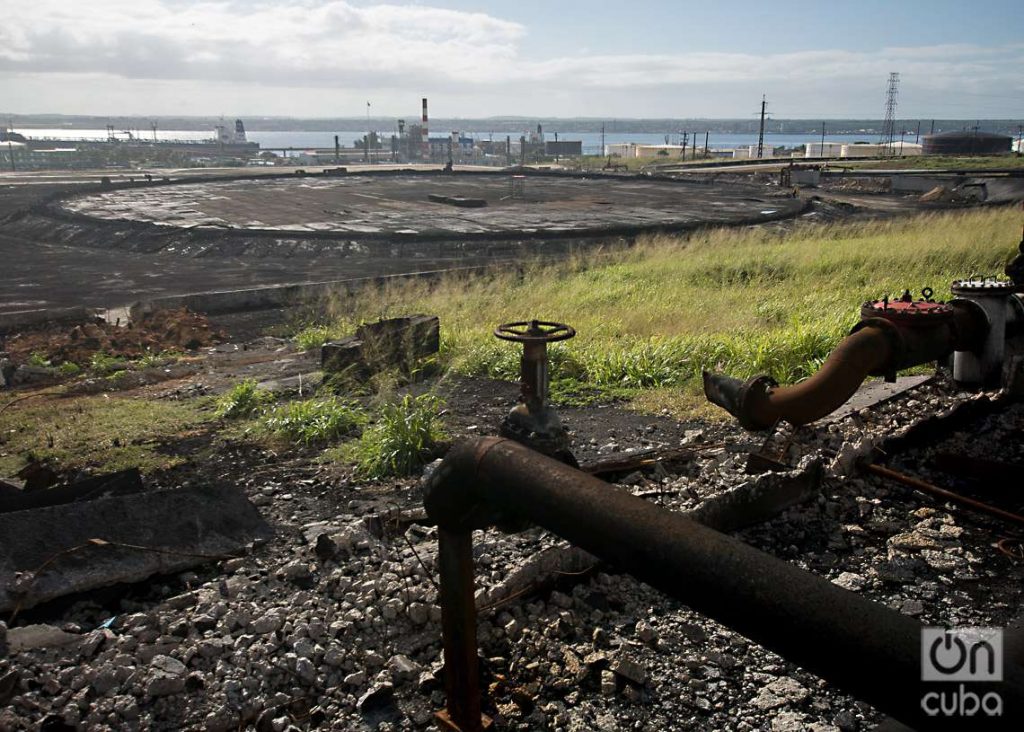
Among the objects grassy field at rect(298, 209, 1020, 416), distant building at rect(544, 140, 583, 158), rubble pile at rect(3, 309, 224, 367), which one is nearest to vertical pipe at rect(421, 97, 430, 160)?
distant building at rect(544, 140, 583, 158)

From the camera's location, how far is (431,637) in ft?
12.5

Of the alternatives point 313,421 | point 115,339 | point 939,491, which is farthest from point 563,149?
point 939,491

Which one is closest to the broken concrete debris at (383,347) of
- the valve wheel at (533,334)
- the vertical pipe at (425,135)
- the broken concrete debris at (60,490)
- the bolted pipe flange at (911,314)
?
the broken concrete debris at (60,490)

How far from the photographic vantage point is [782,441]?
6066 millimetres

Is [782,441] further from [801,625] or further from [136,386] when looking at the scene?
[136,386]

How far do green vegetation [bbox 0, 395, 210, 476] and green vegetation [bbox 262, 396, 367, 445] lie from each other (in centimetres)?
84

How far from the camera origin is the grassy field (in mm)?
8602

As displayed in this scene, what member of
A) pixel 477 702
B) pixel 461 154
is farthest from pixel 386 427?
pixel 461 154

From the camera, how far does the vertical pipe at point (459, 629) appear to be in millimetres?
2977

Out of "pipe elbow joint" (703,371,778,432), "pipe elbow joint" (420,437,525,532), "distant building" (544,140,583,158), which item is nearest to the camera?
"pipe elbow joint" (420,437,525,532)

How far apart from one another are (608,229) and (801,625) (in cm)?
1987

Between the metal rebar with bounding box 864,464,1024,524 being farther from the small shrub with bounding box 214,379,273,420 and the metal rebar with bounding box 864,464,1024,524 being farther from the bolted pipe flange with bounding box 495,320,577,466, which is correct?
the small shrub with bounding box 214,379,273,420

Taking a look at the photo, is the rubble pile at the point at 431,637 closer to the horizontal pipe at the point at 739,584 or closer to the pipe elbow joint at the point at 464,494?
the pipe elbow joint at the point at 464,494

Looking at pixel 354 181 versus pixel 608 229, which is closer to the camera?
pixel 608 229
